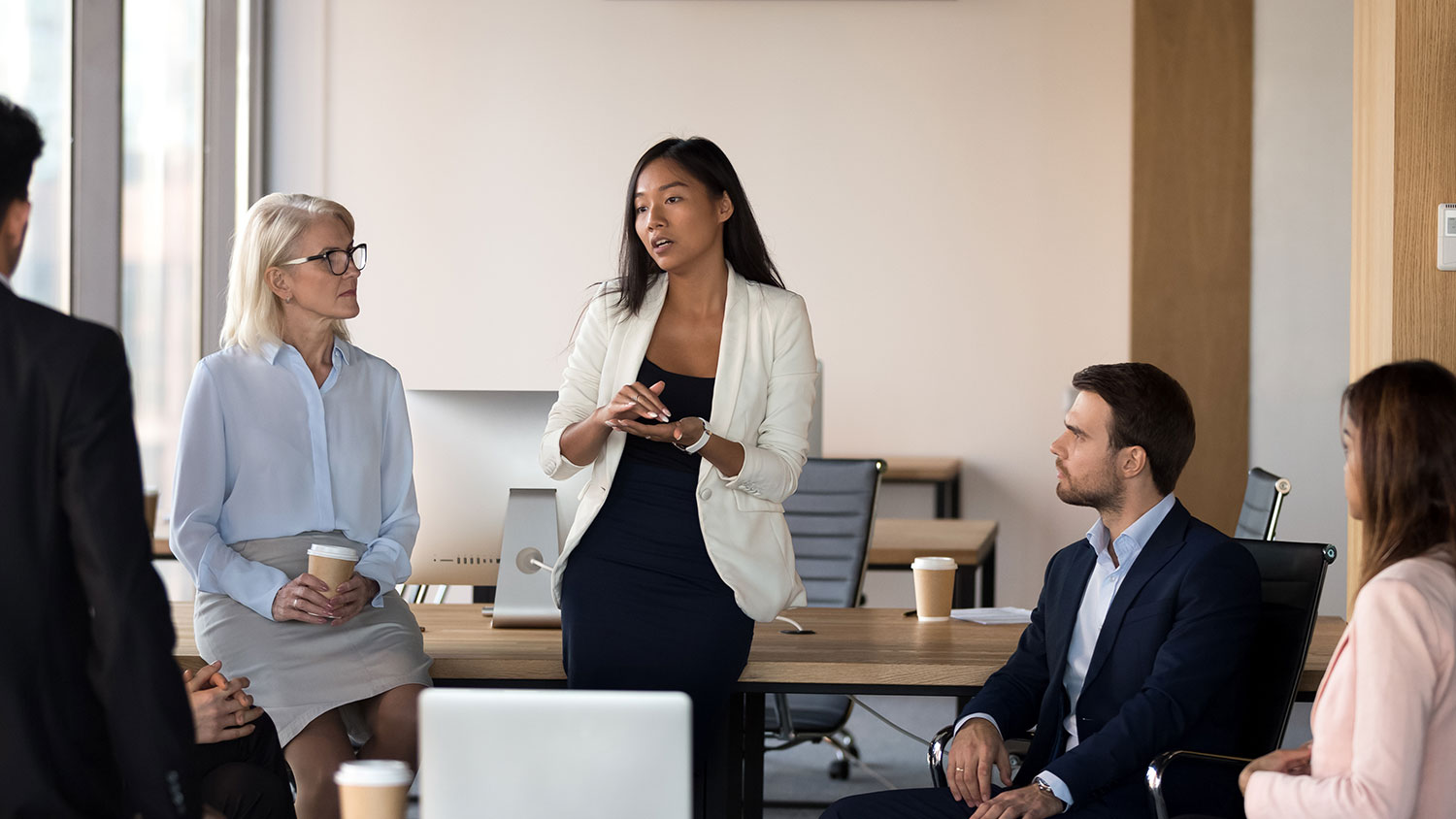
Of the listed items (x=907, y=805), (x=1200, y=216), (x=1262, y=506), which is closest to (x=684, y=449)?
(x=907, y=805)

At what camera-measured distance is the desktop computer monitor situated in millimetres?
2725

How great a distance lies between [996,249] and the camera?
611cm

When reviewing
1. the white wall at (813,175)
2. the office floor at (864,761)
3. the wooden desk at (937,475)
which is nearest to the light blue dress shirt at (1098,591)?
the office floor at (864,761)

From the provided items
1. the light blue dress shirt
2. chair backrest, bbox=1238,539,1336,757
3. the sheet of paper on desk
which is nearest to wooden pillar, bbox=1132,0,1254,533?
the sheet of paper on desk

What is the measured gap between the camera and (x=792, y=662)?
2357 millimetres

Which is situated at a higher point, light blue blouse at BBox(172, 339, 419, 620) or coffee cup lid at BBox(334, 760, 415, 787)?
light blue blouse at BBox(172, 339, 419, 620)

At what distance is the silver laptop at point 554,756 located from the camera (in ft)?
4.43

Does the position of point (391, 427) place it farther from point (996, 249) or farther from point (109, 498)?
point (996, 249)

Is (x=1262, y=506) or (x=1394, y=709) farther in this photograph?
(x=1262, y=506)

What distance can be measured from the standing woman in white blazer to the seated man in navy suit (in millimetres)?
404

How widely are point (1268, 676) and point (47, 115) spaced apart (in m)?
3.84

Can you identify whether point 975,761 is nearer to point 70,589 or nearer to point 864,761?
point 70,589

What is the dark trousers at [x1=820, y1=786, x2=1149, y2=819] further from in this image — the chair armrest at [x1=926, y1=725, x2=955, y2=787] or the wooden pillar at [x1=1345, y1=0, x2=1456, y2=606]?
the wooden pillar at [x1=1345, y1=0, x2=1456, y2=606]

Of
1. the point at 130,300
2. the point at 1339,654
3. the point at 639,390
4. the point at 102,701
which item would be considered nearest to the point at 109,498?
the point at 102,701
